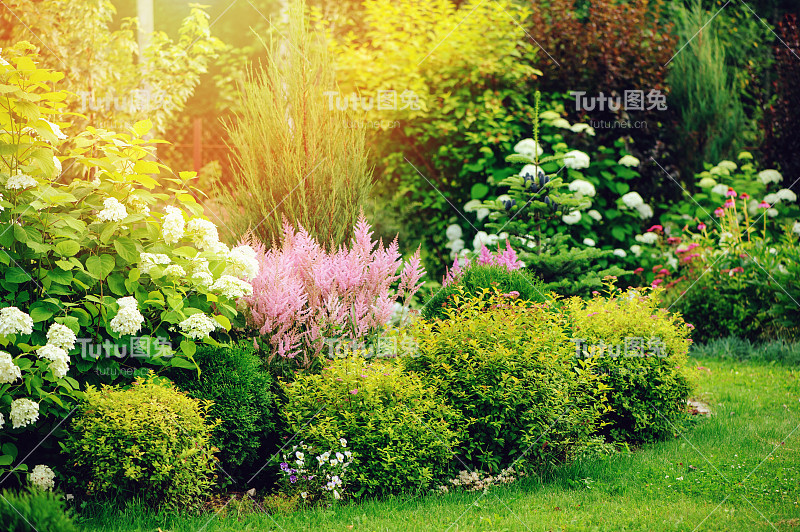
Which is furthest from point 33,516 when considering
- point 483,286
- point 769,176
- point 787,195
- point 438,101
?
point 769,176

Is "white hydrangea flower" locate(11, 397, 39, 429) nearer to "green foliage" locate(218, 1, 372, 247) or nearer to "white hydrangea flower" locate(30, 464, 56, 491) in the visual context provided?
"white hydrangea flower" locate(30, 464, 56, 491)

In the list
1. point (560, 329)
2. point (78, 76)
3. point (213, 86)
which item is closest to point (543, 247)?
point (560, 329)

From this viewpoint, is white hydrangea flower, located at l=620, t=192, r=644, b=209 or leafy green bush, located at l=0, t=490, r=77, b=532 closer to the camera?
leafy green bush, located at l=0, t=490, r=77, b=532

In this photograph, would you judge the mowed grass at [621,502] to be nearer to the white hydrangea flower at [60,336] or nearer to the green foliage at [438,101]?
the white hydrangea flower at [60,336]

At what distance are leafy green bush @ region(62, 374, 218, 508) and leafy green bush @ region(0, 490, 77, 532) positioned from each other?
1.68 ft

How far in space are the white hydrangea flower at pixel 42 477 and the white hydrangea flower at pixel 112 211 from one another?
4.63 feet

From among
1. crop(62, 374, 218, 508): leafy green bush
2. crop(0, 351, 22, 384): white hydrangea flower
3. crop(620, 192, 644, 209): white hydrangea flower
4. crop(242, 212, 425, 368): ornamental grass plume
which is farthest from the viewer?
crop(620, 192, 644, 209): white hydrangea flower

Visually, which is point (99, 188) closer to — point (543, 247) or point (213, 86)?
point (543, 247)

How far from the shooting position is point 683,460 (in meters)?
4.77

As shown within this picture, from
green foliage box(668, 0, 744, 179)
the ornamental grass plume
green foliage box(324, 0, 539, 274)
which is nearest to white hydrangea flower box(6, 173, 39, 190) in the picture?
the ornamental grass plume

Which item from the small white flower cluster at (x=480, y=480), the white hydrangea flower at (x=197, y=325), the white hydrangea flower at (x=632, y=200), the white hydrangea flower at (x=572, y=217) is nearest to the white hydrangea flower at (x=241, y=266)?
the white hydrangea flower at (x=197, y=325)

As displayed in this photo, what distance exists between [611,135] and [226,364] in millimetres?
6864

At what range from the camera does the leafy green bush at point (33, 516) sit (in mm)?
3100

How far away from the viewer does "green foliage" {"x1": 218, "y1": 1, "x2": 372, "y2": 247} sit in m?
5.98
